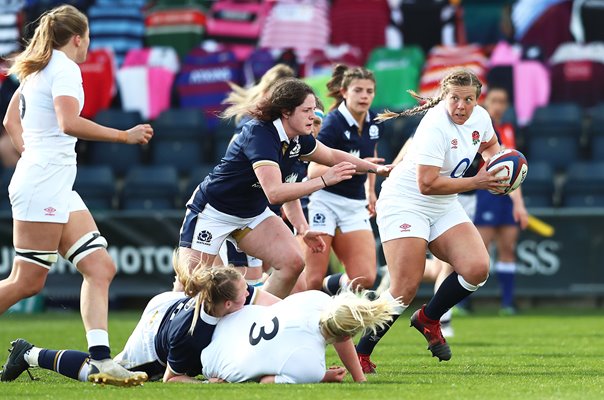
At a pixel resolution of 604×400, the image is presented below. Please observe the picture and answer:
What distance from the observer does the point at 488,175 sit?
716cm

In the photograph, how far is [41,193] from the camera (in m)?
6.26

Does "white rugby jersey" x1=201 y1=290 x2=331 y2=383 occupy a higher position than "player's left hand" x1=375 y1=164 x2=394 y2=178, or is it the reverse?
"player's left hand" x1=375 y1=164 x2=394 y2=178

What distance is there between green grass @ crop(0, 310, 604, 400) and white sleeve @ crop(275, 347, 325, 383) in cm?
10

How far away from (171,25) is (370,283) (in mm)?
7907

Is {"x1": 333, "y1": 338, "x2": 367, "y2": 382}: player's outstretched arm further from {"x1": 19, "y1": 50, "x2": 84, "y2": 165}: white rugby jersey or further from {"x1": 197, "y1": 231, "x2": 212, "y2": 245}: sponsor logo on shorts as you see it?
{"x1": 19, "y1": 50, "x2": 84, "y2": 165}: white rugby jersey

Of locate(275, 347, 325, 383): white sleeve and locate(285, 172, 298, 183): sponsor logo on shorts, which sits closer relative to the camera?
locate(275, 347, 325, 383): white sleeve

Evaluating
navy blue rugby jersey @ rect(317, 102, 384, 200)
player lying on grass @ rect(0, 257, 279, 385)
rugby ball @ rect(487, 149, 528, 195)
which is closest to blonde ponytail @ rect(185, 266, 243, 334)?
player lying on grass @ rect(0, 257, 279, 385)

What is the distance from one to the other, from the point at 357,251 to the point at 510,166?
2183 millimetres

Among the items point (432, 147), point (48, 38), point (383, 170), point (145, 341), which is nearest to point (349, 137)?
point (383, 170)

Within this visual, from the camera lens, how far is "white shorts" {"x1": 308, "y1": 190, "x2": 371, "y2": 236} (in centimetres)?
911

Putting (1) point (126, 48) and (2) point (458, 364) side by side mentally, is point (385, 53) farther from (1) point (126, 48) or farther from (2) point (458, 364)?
(2) point (458, 364)

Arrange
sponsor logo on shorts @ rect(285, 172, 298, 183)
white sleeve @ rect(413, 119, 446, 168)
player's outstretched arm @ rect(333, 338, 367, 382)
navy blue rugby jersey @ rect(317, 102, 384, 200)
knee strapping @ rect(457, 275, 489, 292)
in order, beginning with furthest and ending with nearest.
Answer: navy blue rugby jersey @ rect(317, 102, 384, 200)
sponsor logo on shorts @ rect(285, 172, 298, 183)
knee strapping @ rect(457, 275, 489, 292)
white sleeve @ rect(413, 119, 446, 168)
player's outstretched arm @ rect(333, 338, 367, 382)

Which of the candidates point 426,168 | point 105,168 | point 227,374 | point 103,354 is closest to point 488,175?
point 426,168

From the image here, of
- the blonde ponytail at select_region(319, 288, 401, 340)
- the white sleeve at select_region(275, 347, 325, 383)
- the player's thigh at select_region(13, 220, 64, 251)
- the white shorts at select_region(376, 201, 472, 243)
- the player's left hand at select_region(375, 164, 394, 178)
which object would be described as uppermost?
the player's left hand at select_region(375, 164, 394, 178)
